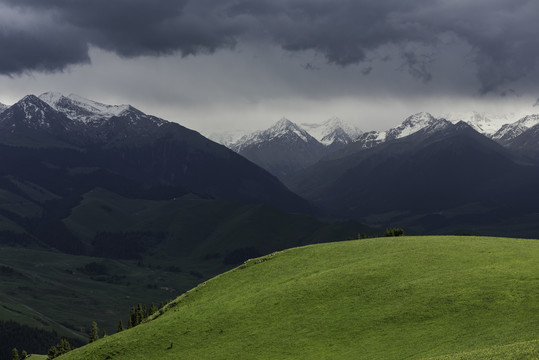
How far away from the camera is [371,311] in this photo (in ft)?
284

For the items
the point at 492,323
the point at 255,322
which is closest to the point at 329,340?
the point at 255,322

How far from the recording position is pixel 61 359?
10375 centimetres

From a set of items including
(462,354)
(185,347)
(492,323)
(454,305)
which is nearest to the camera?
(462,354)

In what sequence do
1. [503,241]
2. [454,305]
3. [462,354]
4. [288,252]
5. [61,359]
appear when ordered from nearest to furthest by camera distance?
[462,354] → [454,305] → [61,359] → [503,241] → [288,252]

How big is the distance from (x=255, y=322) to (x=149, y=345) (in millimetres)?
18340

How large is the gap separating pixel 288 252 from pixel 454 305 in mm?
61309

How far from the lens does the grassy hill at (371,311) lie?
7319 cm

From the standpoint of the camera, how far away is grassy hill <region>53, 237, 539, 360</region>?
73188mm

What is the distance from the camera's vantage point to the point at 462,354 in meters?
60.6

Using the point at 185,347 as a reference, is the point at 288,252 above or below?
above

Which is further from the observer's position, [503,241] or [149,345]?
[503,241]

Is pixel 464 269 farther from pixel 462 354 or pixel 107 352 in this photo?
pixel 107 352

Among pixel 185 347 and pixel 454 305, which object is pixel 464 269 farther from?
pixel 185 347

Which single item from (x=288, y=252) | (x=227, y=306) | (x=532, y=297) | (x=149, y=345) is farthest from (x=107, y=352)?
(x=532, y=297)
